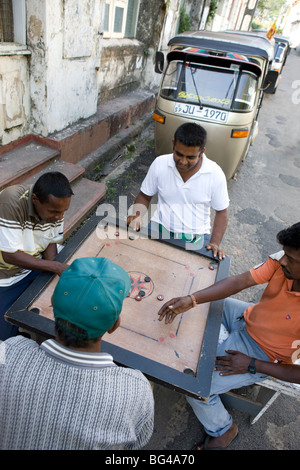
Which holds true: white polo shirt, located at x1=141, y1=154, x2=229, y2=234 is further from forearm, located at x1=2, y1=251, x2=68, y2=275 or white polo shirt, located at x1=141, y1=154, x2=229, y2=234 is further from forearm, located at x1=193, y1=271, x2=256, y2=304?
forearm, located at x1=2, y1=251, x2=68, y2=275

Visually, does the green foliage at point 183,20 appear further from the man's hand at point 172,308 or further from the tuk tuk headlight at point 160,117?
the man's hand at point 172,308

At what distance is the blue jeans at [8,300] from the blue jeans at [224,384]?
124 cm

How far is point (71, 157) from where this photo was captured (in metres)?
4.08

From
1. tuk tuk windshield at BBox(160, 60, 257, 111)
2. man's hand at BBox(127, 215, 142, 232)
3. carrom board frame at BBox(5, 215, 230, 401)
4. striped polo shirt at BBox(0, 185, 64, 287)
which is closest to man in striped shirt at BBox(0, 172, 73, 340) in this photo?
striped polo shirt at BBox(0, 185, 64, 287)

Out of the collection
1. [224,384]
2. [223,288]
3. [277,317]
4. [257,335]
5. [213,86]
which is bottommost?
[224,384]

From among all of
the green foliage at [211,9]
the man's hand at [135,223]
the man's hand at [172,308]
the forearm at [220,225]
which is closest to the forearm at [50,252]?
the man's hand at [135,223]

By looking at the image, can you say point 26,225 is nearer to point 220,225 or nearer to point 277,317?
point 220,225

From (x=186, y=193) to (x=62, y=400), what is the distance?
1.77 m

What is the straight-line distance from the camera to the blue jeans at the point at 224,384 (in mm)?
1869

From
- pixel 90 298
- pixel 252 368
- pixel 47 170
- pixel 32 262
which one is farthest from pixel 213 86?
pixel 90 298

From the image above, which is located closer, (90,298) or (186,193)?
(90,298)

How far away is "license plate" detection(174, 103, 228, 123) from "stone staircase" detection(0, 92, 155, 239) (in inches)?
45.3
